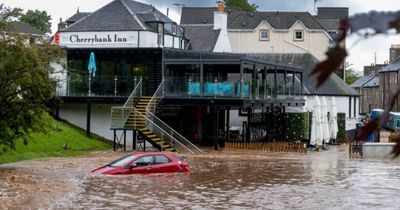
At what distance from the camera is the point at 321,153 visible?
47.1 m

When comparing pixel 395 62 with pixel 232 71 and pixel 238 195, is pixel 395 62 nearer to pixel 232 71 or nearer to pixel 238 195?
pixel 232 71

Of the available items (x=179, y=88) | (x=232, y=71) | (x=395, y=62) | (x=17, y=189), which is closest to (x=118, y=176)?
(x=17, y=189)

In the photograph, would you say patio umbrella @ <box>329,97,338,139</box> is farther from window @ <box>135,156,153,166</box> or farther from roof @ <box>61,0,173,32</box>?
window @ <box>135,156,153,166</box>

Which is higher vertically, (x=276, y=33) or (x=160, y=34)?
(x=276, y=33)

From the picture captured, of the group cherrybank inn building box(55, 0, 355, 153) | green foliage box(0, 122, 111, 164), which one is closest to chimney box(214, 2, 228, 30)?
cherrybank inn building box(55, 0, 355, 153)

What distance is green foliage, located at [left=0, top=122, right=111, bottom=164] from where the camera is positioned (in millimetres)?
37156

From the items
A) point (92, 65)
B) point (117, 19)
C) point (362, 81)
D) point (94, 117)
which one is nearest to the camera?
point (92, 65)

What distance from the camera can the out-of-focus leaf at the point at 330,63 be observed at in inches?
87.0

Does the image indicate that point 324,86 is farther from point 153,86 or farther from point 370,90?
point 370,90

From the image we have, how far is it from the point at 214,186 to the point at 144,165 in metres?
3.80

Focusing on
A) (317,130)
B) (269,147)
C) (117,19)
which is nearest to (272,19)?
(117,19)

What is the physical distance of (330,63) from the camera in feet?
7.40

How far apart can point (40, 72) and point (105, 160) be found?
7643mm

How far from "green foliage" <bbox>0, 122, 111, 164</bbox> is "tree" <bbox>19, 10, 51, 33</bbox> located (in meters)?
82.9
